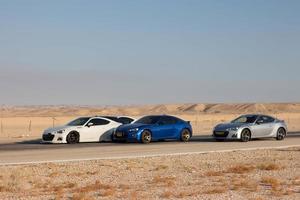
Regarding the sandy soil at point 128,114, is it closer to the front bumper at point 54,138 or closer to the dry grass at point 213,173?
the front bumper at point 54,138

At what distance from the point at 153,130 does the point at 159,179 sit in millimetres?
14966

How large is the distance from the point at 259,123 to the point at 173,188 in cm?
1802

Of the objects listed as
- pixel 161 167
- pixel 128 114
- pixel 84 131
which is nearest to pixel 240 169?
pixel 161 167

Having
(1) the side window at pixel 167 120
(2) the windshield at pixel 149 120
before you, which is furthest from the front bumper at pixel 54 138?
(1) the side window at pixel 167 120

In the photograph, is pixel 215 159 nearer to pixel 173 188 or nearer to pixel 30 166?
pixel 30 166

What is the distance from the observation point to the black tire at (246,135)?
97.9 ft

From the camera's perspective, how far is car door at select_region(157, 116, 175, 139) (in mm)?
29781

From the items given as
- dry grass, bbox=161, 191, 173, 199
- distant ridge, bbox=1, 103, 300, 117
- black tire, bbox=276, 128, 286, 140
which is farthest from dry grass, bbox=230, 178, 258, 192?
distant ridge, bbox=1, 103, 300, 117

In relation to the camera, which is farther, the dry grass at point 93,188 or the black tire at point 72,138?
the black tire at point 72,138

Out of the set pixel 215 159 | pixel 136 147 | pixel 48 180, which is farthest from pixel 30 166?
pixel 136 147

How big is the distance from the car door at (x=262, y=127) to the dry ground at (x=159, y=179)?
9.74 metres

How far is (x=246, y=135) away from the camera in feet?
98.3

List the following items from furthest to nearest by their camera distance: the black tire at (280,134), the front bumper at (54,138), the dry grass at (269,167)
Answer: the black tire at (280,134) → the front bumper at (54,138) → the dry grass at (269,167)

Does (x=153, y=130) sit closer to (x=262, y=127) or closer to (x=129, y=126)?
(x=129, y=126)
